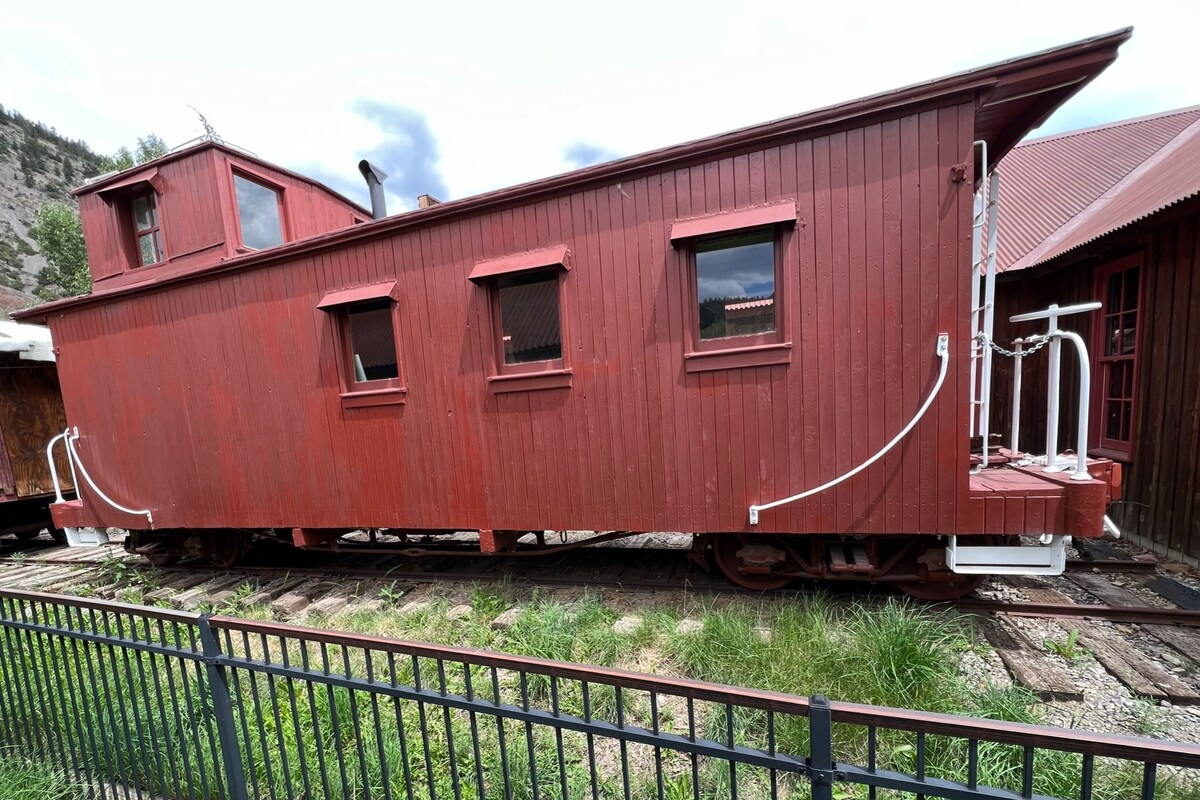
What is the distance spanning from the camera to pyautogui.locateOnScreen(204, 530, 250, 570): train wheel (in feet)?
18.9

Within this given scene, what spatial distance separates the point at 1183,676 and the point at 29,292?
190 feet

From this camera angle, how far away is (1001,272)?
653 cm

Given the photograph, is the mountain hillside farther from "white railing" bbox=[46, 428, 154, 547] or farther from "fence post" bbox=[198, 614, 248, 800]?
"fence post" bbox=[198, 614, 248, 800]

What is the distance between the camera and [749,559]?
3.84m

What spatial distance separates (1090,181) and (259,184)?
1298 centimetres

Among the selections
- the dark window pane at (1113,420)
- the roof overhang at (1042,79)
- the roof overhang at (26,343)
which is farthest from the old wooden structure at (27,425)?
the dark window pane at (1113,420)

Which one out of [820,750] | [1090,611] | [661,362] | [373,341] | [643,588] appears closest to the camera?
[820,750]

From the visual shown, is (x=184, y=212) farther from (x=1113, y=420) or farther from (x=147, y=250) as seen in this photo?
(x=1113, y=420)

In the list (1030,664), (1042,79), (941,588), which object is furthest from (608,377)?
(1042,79)

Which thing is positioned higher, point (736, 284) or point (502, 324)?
point (736, 284)

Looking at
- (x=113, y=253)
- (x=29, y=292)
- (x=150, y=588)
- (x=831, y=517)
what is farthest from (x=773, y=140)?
(x=29, y=292)

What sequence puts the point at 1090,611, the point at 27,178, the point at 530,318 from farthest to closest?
1. the point at 27,178
2. the point at 530,318
3. the point at 1090,611

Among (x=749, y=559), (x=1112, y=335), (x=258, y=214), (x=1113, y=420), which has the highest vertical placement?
(x=258, y=214)

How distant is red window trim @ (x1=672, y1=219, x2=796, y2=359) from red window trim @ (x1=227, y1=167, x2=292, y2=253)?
496cm
